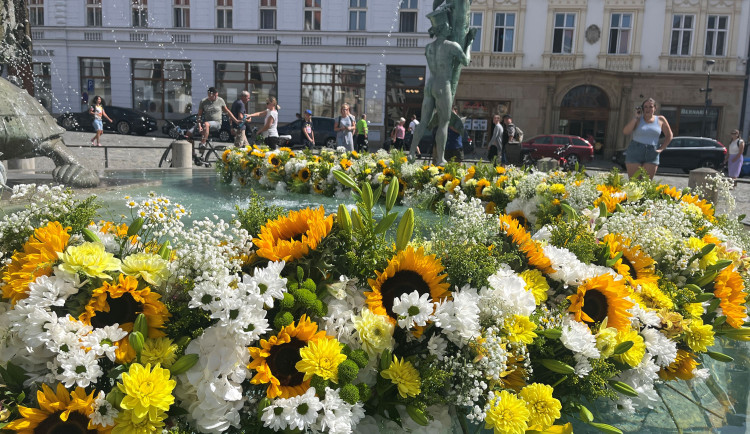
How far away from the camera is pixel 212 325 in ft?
5.78

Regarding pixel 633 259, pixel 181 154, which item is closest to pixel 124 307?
pixel 633 259

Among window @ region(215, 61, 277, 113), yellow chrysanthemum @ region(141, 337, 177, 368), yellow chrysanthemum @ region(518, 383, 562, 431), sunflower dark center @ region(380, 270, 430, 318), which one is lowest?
yellow chrysanthemum @ region(518, 383, 562, 431)

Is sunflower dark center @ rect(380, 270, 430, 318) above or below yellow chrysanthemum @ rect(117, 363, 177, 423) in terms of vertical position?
above

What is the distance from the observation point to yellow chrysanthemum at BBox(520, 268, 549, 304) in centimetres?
221

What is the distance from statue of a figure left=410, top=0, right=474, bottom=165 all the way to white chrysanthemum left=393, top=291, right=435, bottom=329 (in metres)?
6.91

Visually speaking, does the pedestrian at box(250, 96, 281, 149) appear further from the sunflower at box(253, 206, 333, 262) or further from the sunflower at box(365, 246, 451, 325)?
the sunflower at box(365, 246, 451, 325)

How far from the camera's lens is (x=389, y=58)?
1216 inches

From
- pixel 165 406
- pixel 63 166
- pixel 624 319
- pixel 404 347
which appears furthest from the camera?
pixel 63 166

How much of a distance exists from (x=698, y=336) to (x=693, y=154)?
2382 centimetres

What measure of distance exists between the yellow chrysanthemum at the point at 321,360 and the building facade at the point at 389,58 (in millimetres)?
29995

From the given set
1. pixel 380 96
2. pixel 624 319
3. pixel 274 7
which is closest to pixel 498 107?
pixel 380 96

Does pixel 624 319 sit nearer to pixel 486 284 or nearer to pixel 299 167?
pixel 486 284

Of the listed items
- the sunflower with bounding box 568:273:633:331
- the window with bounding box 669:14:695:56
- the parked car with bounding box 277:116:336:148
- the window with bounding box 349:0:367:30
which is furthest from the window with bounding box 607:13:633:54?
the sunflower with bounding box 568:273:633:331

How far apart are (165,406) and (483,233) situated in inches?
48.9
